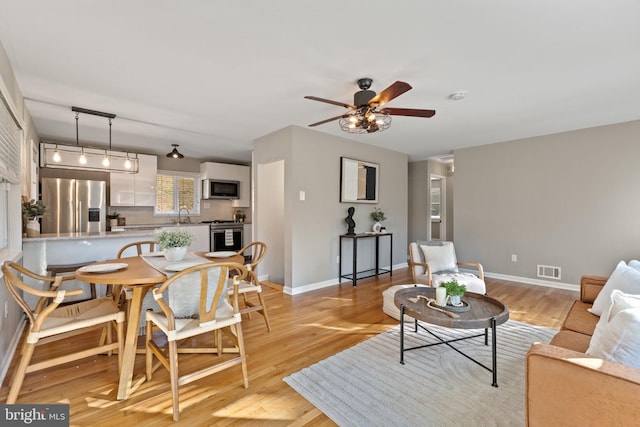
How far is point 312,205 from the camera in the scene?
4.54 m

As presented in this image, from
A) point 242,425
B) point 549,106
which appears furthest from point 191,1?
point 549,106

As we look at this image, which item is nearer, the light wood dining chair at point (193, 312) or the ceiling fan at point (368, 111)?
the light wood dining chair at point (193, 312)

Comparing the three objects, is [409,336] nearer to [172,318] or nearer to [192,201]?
[172,318]

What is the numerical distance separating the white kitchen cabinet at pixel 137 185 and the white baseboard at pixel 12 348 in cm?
313

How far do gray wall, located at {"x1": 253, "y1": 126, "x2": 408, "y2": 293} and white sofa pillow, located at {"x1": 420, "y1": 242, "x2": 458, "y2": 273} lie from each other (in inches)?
59.0

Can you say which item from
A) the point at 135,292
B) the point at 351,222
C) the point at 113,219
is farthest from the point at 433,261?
Result: the point at 113,219

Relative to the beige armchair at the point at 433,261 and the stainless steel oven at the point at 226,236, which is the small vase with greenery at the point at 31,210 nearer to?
the stainless steel oven at the point at 226,236

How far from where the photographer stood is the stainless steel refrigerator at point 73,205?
4.91 metres

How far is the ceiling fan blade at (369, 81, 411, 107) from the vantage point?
2213 millimetres

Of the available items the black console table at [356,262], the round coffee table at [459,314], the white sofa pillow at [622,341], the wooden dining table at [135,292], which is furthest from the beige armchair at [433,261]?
the wooden dining table at [135,292]

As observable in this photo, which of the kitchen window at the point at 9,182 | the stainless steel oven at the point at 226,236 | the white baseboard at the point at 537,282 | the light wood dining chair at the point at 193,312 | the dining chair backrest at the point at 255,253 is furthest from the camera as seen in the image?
the stainless steel oven at the point at 226,236

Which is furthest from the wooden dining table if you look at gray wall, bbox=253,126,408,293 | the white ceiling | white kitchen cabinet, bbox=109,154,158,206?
white kitchen cabinet, bbox=109,154,158,206

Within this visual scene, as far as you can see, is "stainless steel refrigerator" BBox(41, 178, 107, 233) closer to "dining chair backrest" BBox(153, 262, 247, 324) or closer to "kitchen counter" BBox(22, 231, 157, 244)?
"kitchen counter" BBox(22, 231, 157, 244)

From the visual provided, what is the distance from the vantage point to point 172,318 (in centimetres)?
180
